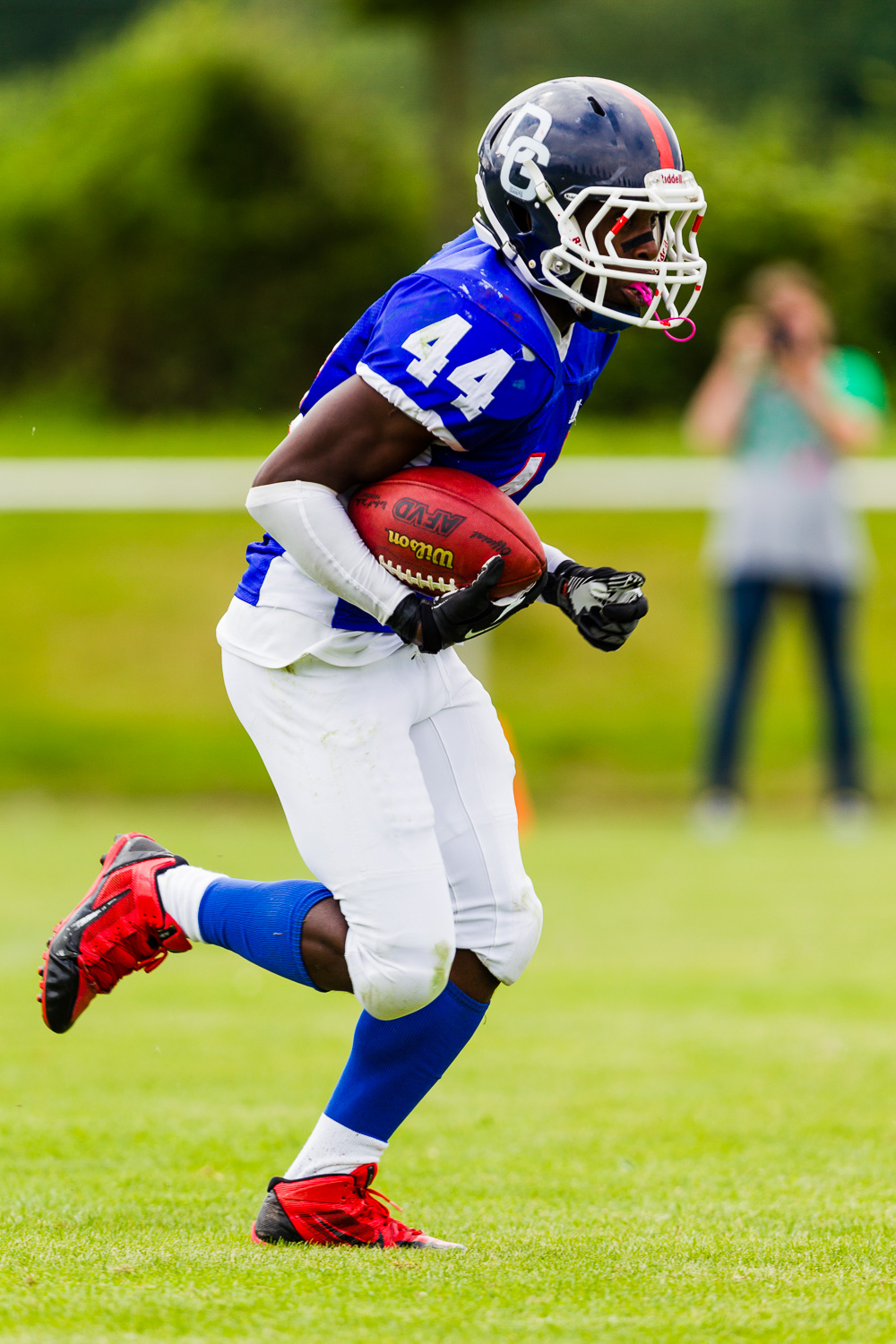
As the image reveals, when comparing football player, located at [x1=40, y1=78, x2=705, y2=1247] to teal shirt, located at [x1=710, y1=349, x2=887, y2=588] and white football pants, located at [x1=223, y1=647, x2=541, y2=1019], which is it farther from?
teal shirt, located at [x1=710, y1=349, x2=887, y2=588]

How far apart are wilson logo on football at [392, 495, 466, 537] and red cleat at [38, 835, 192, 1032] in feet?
2.67

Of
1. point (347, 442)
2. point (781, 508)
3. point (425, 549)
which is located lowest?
point (781, 508)

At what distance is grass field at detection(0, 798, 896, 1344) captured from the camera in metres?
2.52

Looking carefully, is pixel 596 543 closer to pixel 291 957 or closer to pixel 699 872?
pixel 699 872

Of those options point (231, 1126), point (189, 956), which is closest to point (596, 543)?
point (189, 956)

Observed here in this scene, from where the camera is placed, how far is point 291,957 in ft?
10.0

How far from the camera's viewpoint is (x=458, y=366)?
9.30ft

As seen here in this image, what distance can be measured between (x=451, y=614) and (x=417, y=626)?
2.4 inches

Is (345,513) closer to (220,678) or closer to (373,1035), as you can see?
(373,1035)

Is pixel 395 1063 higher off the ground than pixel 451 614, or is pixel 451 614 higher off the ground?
pixel 451 614

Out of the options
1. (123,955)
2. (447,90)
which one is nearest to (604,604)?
(123,955)

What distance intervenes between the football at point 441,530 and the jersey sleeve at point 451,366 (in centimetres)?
11

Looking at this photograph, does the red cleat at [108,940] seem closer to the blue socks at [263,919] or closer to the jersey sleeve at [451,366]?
the blue socks at [263,919]

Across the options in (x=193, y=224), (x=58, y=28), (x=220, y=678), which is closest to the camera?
(x=220, y=678)
